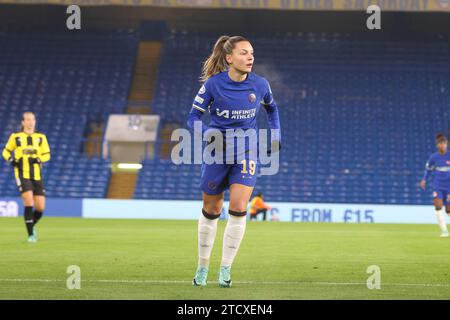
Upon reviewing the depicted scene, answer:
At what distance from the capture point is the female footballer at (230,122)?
806 centimetres

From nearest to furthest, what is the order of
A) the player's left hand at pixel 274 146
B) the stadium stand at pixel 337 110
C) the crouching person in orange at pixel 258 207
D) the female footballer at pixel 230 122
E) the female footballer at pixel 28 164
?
the female footballer at pixel 230 122 < the player's left hand at pixel 274 146 < the female footballer at pixel 28 164 < the crouching person in orange at pixel 258 207 < the stadium stand at pixel 337 110

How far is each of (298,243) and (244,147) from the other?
26.0ft

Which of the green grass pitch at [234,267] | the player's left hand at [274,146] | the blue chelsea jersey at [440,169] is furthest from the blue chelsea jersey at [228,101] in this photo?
the blue chelsea jersey at [440,169]

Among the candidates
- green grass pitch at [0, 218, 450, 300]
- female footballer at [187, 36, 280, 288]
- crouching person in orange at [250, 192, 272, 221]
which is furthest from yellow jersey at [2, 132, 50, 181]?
crouching person in orange at [250, 192, 272, 221]

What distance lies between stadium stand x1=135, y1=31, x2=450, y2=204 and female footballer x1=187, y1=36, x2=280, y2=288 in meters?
22.3

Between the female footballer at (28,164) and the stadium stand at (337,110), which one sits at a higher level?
the stadium stand at (337,110)

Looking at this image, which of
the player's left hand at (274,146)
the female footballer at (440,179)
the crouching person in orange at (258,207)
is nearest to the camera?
the player's left hand at (274,146)

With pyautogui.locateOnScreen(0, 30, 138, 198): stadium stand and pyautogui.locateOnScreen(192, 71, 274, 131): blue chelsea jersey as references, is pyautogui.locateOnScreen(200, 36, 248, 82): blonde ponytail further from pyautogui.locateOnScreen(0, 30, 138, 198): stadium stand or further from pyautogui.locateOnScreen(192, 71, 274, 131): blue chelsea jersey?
pyautogui.locateOnScreen(0, 30, 138, 198): stadium stand

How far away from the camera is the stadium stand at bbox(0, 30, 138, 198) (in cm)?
3133

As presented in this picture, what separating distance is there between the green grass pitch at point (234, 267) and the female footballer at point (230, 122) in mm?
467

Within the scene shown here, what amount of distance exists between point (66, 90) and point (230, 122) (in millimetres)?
26840

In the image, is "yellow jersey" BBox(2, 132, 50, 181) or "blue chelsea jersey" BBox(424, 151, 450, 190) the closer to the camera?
"yellow jersey" BBox(2, 132, 50, 181)

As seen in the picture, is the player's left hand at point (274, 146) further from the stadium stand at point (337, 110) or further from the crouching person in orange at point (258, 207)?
the stadium stand at point (337, 110)

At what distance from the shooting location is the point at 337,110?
3350cm
